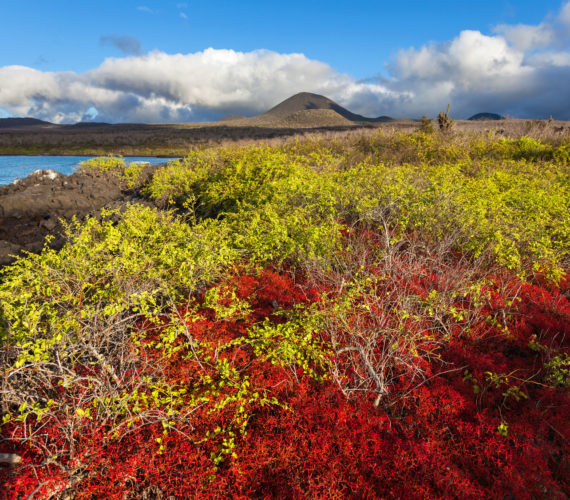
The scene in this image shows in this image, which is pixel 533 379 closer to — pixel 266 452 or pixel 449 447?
pixel 449 447

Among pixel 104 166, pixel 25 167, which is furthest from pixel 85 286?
pixel 25 167

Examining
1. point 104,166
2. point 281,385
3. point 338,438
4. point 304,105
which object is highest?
point 304,105

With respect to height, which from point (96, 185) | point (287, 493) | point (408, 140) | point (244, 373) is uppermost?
point (408, 140)

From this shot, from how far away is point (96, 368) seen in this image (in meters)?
4.14

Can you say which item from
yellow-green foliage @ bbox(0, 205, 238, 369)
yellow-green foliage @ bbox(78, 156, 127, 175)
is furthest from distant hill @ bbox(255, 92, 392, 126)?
Result: yellow-green foliage @ bbox(0, 205, 238, 369)

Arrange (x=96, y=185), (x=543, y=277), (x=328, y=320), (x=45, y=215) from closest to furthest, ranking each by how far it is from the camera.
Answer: (x=328, y=320) → (x=543, y=277) → (x=45, y=215) → (x=96, y=185)

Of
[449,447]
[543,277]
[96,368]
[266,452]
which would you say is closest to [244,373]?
[266,452]

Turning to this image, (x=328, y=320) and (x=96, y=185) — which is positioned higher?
(x=96, y=185)

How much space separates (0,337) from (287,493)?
11.7ft

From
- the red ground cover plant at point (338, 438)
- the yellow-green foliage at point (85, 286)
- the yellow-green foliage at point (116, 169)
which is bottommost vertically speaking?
the red ground cover plant at point (338, 438)

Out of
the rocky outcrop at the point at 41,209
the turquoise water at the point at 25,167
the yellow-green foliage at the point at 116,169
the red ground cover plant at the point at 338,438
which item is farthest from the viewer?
the turquoise water at the point at 25,167

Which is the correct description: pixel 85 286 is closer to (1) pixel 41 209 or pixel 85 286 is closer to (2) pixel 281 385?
(2) pixel 281 385

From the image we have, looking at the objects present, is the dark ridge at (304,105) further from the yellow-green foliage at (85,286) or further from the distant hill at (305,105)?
the yellow-green foliage at (85,286)

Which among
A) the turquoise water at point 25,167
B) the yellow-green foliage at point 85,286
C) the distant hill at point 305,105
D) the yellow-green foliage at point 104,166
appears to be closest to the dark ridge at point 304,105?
the distant hill at point 305,105
